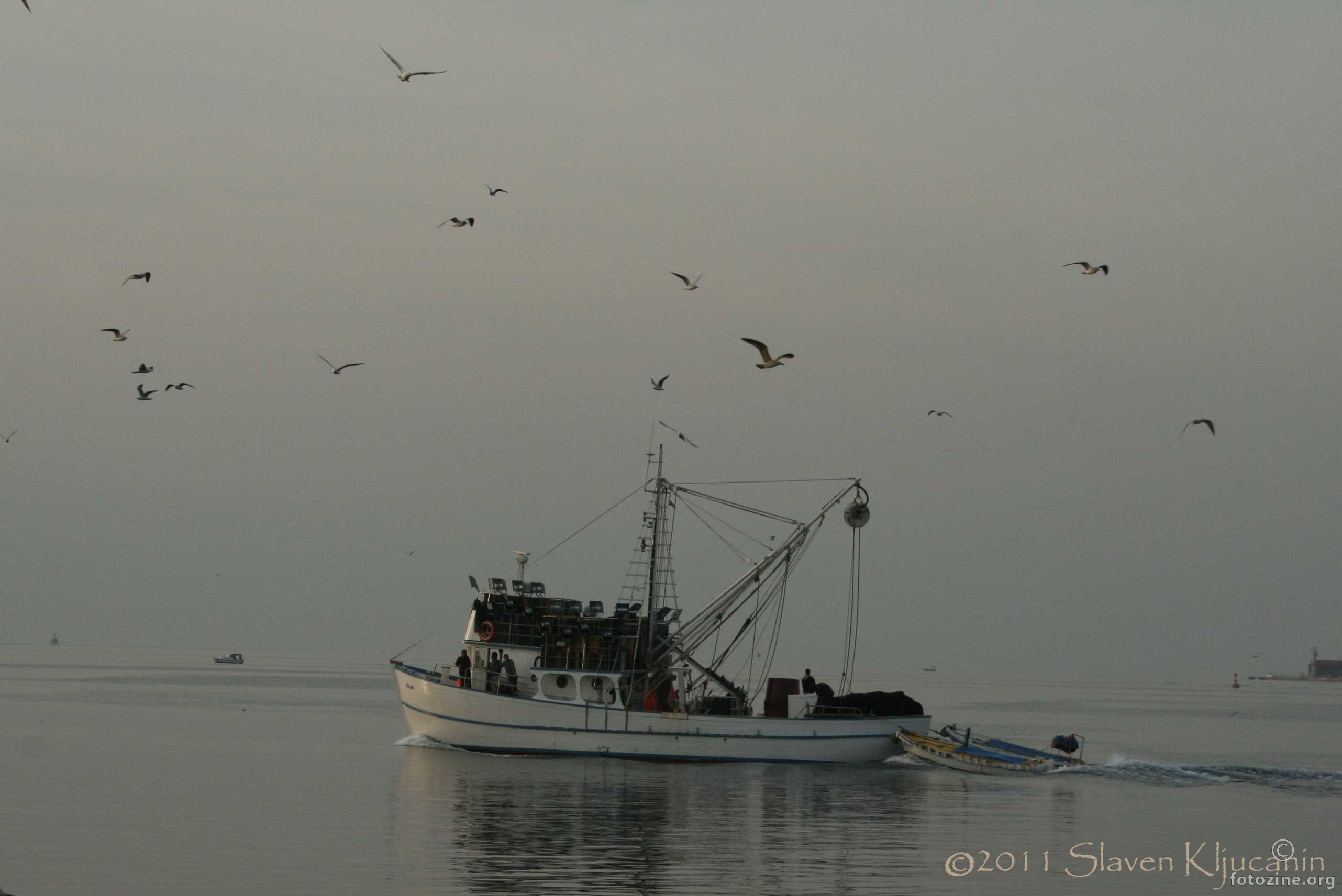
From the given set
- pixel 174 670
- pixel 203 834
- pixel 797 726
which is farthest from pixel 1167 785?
pixel 174 670

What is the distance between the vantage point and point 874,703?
174 feet

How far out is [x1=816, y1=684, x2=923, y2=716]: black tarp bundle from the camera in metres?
52.4

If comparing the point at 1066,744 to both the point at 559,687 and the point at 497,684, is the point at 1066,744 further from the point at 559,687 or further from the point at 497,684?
the point at 497,684

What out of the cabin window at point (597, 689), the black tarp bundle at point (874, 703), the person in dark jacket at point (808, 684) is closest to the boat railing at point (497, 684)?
the cabin window at point (597, 689)

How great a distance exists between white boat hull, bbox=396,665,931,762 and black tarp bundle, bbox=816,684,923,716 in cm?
136

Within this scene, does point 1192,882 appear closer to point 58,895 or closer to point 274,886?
point 274,886

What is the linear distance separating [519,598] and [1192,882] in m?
27.0

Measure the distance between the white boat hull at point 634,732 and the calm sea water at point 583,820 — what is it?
64 centimetres

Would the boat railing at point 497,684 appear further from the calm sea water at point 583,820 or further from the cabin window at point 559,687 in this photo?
the calm sea water at point 583,820

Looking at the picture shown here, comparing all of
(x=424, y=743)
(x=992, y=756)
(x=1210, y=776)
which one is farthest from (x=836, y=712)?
(x=424, y=743)

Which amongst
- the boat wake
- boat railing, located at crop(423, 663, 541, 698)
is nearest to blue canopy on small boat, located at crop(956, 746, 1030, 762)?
the boat wake

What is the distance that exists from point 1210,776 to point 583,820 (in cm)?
2686

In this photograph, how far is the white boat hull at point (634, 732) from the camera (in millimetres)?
49500

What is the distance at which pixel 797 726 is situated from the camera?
1983 inches
